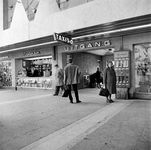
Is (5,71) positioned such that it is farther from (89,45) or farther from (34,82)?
(89,45)

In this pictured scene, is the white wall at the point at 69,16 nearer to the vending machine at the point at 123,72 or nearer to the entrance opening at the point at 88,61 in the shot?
the vending machine at the point at 123,72

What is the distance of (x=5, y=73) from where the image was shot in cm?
1501

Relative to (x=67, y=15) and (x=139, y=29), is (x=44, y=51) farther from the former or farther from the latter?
(x=139, y=29)

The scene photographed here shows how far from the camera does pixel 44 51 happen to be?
11.2 m

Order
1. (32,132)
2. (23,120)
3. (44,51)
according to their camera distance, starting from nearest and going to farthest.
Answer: (32,132), (23,120), (44,51)

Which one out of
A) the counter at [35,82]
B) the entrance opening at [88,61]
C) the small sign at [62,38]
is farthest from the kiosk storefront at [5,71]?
the small sign at [62,38]

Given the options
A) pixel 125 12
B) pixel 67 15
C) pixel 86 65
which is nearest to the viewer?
pixel 125 12

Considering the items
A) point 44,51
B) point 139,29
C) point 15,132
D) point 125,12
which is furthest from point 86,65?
point 15,132

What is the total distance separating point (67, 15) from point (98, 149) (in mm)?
6195

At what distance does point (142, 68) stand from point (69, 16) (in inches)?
174

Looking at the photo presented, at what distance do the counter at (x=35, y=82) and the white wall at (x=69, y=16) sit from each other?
11.7 feet

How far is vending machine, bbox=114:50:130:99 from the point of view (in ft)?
24.0

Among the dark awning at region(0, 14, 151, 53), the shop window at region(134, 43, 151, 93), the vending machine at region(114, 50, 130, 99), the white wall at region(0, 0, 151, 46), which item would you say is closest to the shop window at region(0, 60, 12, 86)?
the white wall at region(0, 0, 151, 46)

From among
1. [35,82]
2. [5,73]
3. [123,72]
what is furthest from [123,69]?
[5,73]
